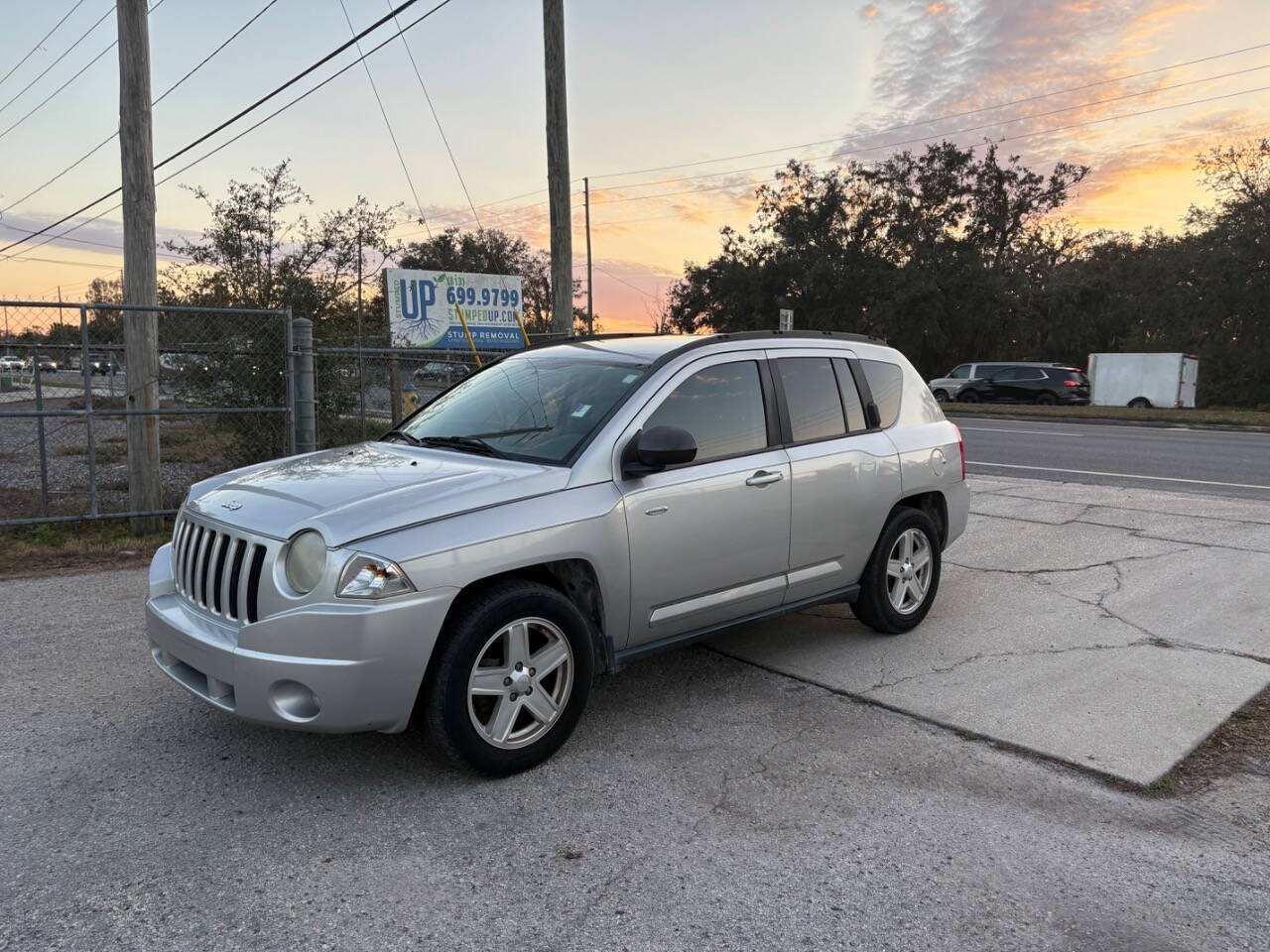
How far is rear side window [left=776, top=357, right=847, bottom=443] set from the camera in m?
4.94

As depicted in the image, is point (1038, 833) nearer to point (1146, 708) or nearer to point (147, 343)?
point (1146, 708)

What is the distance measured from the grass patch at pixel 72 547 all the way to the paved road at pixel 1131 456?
411 inches

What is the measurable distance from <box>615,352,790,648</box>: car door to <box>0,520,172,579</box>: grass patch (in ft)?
16.6

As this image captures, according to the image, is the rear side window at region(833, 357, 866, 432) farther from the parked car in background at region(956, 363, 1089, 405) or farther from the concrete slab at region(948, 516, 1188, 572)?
the parked car in background at region(956, 363, 1089, 405)

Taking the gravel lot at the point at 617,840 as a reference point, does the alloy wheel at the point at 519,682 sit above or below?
above

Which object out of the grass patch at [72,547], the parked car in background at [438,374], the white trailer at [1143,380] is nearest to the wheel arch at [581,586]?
the grass patch at [72,547]

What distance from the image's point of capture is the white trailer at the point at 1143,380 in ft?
101

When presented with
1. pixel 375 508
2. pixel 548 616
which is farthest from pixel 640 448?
pixel 375 508

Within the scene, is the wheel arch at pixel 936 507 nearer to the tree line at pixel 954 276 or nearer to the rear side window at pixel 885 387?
the rear side window at pixel 885 387

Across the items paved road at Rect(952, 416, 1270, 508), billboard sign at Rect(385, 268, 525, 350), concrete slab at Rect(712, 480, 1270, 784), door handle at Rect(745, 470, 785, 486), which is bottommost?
concrete slab at Rect(712, 480, 1270, 784)

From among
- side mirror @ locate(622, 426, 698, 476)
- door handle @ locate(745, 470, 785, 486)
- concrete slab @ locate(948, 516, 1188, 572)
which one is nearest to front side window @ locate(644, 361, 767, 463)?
door handle @ locate(745, 470, 785, 486)

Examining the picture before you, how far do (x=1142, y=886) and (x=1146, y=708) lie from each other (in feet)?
5.52

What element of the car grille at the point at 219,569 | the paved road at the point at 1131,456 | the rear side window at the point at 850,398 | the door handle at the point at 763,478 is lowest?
the paved road at the point at 1131,456

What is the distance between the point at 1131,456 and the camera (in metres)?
14.9
